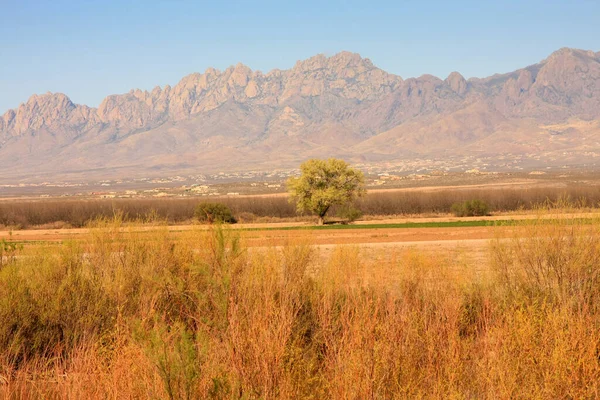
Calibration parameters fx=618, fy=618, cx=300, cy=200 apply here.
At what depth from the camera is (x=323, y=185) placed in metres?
65.9

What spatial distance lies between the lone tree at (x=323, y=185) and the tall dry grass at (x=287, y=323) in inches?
1765

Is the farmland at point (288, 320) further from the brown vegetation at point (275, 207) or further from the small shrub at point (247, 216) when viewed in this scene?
the brown vegetation at point (275, 207)

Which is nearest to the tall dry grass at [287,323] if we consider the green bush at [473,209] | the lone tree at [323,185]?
the lone tree at [323,185]

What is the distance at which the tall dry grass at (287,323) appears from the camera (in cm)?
977

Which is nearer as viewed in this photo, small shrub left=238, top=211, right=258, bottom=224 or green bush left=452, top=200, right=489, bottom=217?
green bush left=452, top=200, right=489, bottom=217

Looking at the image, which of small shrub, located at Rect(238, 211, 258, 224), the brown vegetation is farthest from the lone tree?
small shrub, located at Rect(238, 211, 258, 224)

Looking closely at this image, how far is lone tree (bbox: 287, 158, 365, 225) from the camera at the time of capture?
2520 inches

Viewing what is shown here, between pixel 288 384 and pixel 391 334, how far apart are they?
2.42m

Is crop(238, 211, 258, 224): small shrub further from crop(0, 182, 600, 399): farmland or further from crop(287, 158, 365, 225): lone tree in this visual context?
crop(0, 182, 600, 399): farmland

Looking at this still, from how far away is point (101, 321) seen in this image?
14.5 meters

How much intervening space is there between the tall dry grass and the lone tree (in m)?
44.8

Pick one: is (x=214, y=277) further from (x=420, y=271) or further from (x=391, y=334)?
(x=420, y=271)

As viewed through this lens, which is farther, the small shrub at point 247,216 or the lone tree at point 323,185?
the small shrub at point 247,216

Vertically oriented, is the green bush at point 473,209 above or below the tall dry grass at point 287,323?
below
